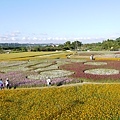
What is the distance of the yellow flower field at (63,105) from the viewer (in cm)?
1170

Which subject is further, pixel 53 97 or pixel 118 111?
pixel 53 97

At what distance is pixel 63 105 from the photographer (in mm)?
14203

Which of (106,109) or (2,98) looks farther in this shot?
(2,98)

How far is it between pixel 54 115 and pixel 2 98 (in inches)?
238

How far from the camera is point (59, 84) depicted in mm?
26125

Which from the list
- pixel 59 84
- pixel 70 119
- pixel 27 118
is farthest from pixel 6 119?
pixel 59 84

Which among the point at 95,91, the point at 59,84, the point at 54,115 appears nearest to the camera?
the point at 54,115

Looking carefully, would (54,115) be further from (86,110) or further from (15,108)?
(15,108)

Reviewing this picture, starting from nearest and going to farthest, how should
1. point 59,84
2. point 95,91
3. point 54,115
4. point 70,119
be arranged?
point 70,119, point 54,115, point 95,91, point 59,84

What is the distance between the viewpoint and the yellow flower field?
38.4 ft

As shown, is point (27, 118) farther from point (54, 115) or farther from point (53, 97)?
point (53, 97)

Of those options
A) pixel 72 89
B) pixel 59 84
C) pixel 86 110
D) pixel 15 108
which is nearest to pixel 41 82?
pixel 59 84

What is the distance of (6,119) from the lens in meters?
12.0

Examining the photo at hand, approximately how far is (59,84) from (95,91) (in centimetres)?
739
